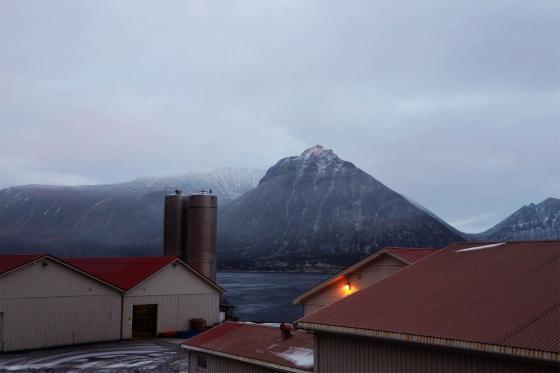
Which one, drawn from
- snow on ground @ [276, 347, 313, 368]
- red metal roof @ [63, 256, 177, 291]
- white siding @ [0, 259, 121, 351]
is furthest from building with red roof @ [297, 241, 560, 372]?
red metal roof @ [63, 256, 177, 291]

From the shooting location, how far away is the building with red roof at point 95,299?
117 feet

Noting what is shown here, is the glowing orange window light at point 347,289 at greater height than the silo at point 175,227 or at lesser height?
lesser

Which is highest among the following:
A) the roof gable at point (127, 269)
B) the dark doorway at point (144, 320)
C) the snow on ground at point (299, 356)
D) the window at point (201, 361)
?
the roof gable at point (127, 269)

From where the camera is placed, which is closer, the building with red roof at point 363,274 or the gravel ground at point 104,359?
the building with red roof at point 363,274

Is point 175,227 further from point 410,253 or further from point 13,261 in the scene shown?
point 410,253

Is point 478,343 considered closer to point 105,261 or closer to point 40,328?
point 40,328

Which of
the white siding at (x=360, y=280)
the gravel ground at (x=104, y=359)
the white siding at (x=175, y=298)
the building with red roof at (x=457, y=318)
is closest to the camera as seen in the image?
the building with red roof at (x=457, y=318)

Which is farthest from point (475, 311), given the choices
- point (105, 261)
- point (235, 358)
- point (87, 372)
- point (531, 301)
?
point (105, 261)

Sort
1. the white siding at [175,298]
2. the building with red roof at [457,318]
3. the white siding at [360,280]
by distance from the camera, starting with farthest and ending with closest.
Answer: the white siding at [175,298]
the white siding at [360,280]
the building with red roof at [457,318]

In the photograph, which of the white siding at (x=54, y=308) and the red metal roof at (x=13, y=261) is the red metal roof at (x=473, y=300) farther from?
the red metal roof at (x=13, y=261)

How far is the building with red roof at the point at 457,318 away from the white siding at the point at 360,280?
7.84 m

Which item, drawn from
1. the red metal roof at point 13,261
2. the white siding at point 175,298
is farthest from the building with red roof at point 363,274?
the red metal roof at point 13,261

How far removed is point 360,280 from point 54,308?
71.0 feet

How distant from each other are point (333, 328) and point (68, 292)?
92.1 feet
